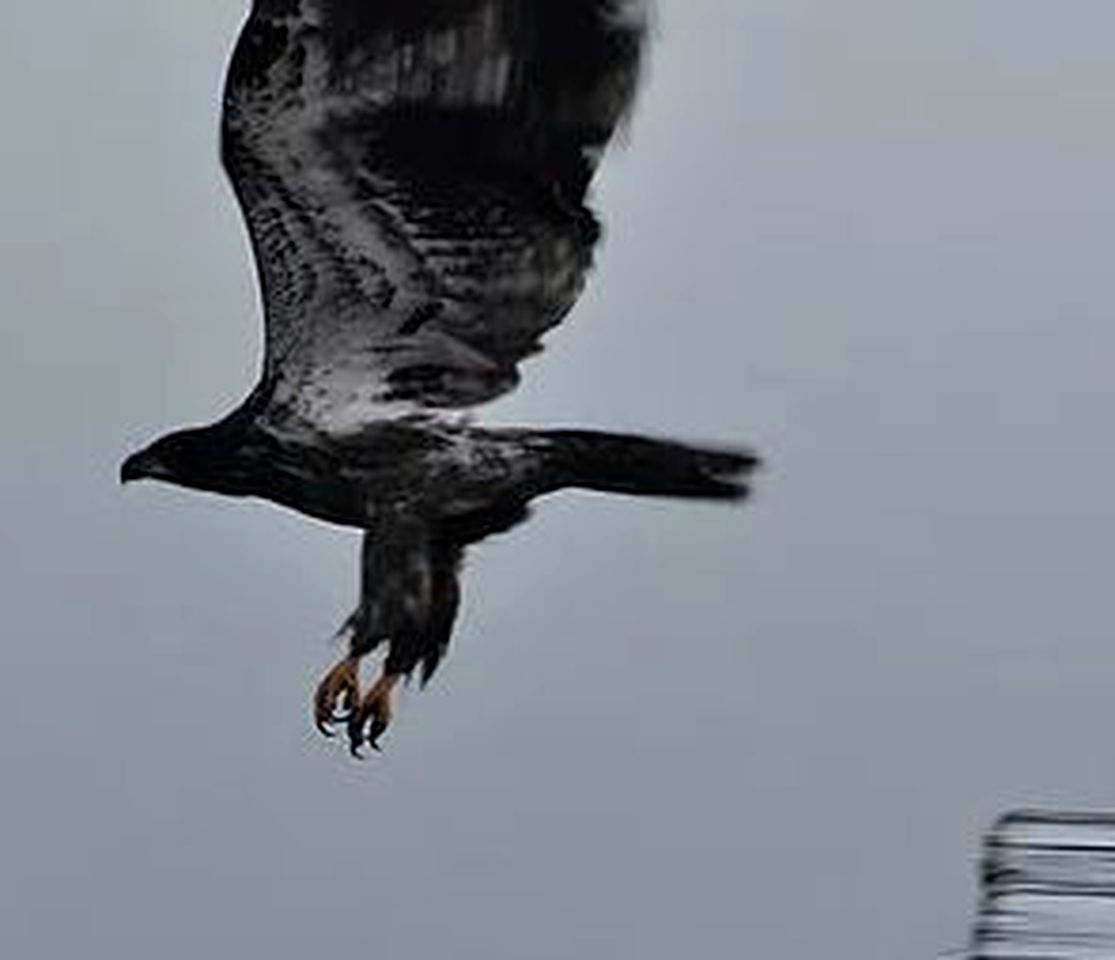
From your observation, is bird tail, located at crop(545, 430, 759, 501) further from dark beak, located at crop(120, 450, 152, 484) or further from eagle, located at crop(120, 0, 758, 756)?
dark beak, located at crop(120, 450, 152, 484)

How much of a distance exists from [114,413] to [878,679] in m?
0.83

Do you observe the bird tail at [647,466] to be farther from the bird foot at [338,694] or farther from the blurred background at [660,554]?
the bird foot at [338,694]

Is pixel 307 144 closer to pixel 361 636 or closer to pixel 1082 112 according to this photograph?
pixel 361 636

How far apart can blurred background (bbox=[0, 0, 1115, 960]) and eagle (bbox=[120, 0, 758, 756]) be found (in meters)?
0.03

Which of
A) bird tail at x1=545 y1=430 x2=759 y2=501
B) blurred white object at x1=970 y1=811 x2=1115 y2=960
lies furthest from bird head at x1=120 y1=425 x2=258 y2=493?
blurred white object at x1=970 y1=811 x2=1115 y2=960

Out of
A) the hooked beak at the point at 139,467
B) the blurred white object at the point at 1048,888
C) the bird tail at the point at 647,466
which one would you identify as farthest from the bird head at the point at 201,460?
the blurred white object at the point at 1048,888

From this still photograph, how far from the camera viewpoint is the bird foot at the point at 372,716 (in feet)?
11.6

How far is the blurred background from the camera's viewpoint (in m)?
3.34

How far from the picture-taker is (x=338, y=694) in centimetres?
356

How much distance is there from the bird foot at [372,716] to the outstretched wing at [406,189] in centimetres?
26

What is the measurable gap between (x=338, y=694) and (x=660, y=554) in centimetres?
37

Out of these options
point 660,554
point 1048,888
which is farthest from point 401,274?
point 1048,888

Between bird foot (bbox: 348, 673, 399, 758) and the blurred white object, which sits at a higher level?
bird foot (bbox: 348, 673, 399, 758)

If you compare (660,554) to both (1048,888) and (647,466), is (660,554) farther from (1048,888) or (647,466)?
(1048,888)
